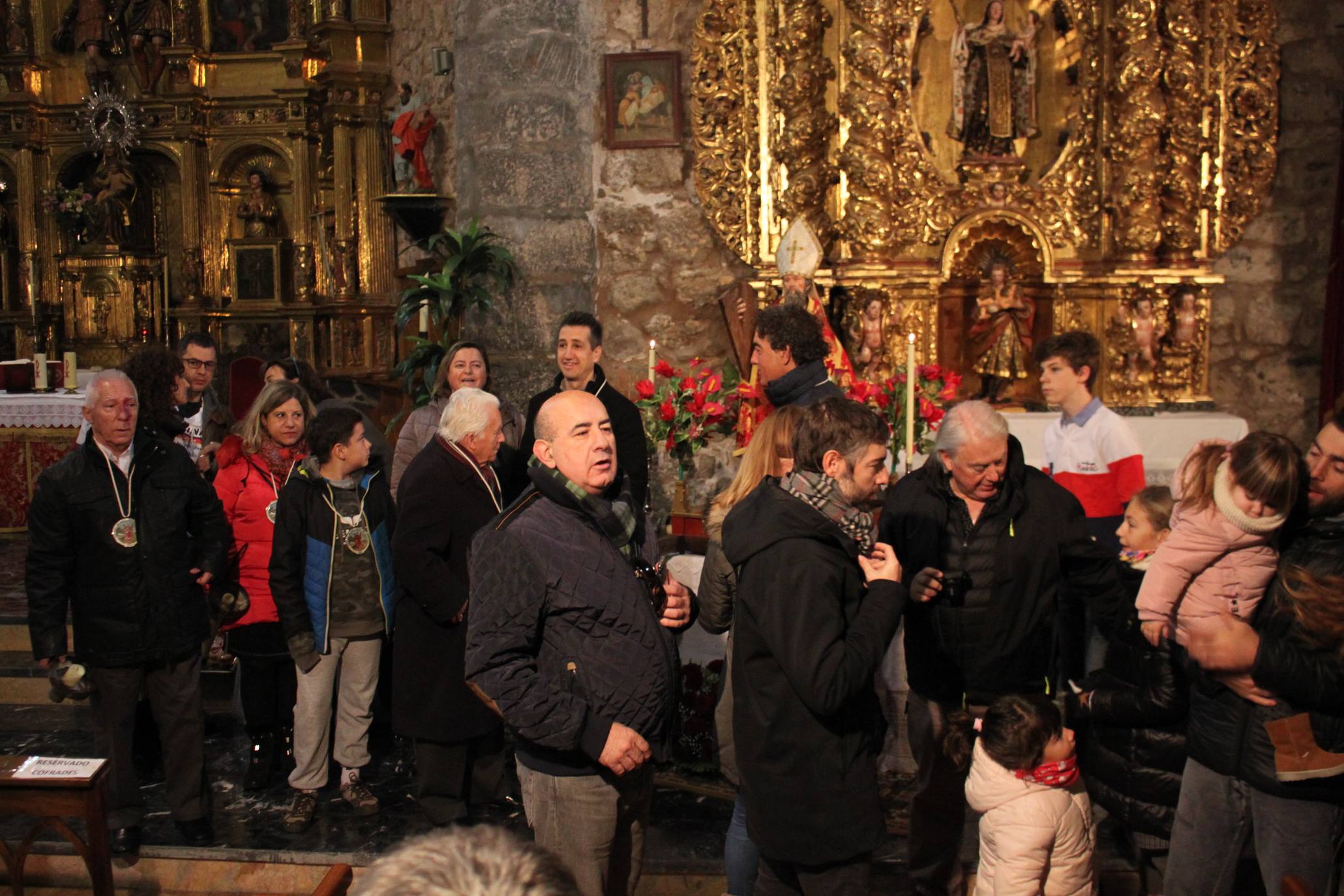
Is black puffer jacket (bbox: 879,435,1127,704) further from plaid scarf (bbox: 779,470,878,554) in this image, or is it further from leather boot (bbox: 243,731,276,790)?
leather boot (bbox: 243,731,276,790)

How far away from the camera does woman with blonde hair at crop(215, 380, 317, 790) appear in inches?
180

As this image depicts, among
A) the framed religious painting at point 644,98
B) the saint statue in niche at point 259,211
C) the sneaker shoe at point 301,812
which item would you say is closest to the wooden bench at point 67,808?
the sneaker shoe at point 301,812

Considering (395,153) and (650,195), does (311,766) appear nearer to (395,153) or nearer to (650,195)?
(650,195)

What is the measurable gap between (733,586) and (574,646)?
0.62 m

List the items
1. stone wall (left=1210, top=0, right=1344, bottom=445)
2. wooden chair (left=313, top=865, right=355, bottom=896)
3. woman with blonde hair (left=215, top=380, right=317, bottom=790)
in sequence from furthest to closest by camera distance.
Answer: stone wall (left=1210, top=0, right=1344, bottom=445) < woman with blonde hair (left=215, top=380, right=317, bottom=790) < wooden chair (left=313, top=865, right=355, bottom=896)

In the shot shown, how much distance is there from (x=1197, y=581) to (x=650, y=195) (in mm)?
5516

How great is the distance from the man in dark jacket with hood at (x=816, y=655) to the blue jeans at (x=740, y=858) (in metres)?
0.39

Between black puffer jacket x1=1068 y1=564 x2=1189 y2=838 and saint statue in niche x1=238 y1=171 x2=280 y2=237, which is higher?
saint statue in niche x1=238 y1=171 x2=280 y2=237

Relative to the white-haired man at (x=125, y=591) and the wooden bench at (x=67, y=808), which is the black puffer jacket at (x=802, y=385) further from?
the wooden bench at (x=67, y=808)

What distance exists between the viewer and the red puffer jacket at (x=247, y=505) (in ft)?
15.2

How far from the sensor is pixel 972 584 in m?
3.29

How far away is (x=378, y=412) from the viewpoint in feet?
32.3

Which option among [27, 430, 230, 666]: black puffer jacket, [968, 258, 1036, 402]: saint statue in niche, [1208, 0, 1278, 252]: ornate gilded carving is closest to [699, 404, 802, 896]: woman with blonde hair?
[27, 430, 230, 666]: black puffer jacket

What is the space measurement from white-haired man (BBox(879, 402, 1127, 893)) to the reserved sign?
232cm
